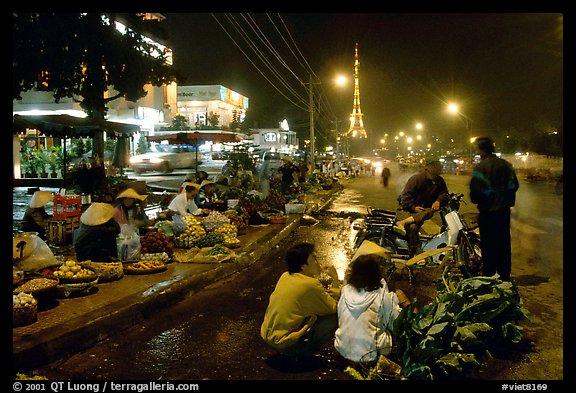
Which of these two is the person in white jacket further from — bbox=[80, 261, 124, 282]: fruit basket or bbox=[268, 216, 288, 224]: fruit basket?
bbox=[268, 216, 288, 224]: fruit basket

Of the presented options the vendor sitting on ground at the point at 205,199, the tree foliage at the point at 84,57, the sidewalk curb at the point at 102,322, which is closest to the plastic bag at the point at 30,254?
the sidewalk curb at the point at 102,322

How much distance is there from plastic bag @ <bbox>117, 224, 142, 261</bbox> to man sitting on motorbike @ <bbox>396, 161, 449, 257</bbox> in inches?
178

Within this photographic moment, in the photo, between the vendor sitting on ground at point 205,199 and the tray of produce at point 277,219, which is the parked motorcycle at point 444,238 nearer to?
the tray of produce at point 277,219

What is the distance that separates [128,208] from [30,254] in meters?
2.33

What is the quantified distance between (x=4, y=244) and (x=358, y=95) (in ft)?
368

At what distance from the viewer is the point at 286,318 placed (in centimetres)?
469

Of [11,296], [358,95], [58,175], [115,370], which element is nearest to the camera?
[115,370]

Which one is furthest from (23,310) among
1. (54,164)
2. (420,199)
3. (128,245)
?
(54,164)

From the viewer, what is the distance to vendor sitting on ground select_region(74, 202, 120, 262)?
25.6ft

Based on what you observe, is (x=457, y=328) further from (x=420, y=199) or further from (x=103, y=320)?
(x=420, y=199)

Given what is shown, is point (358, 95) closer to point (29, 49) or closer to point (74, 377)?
point (29, 49)

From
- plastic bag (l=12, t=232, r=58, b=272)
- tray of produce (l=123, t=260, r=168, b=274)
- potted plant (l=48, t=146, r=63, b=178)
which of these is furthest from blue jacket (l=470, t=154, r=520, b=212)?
potted plant (l=48, t=146, r=63, b=178)

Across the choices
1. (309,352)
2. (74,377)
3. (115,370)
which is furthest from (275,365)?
(74,377)

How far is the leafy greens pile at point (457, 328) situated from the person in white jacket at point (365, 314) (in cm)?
21
